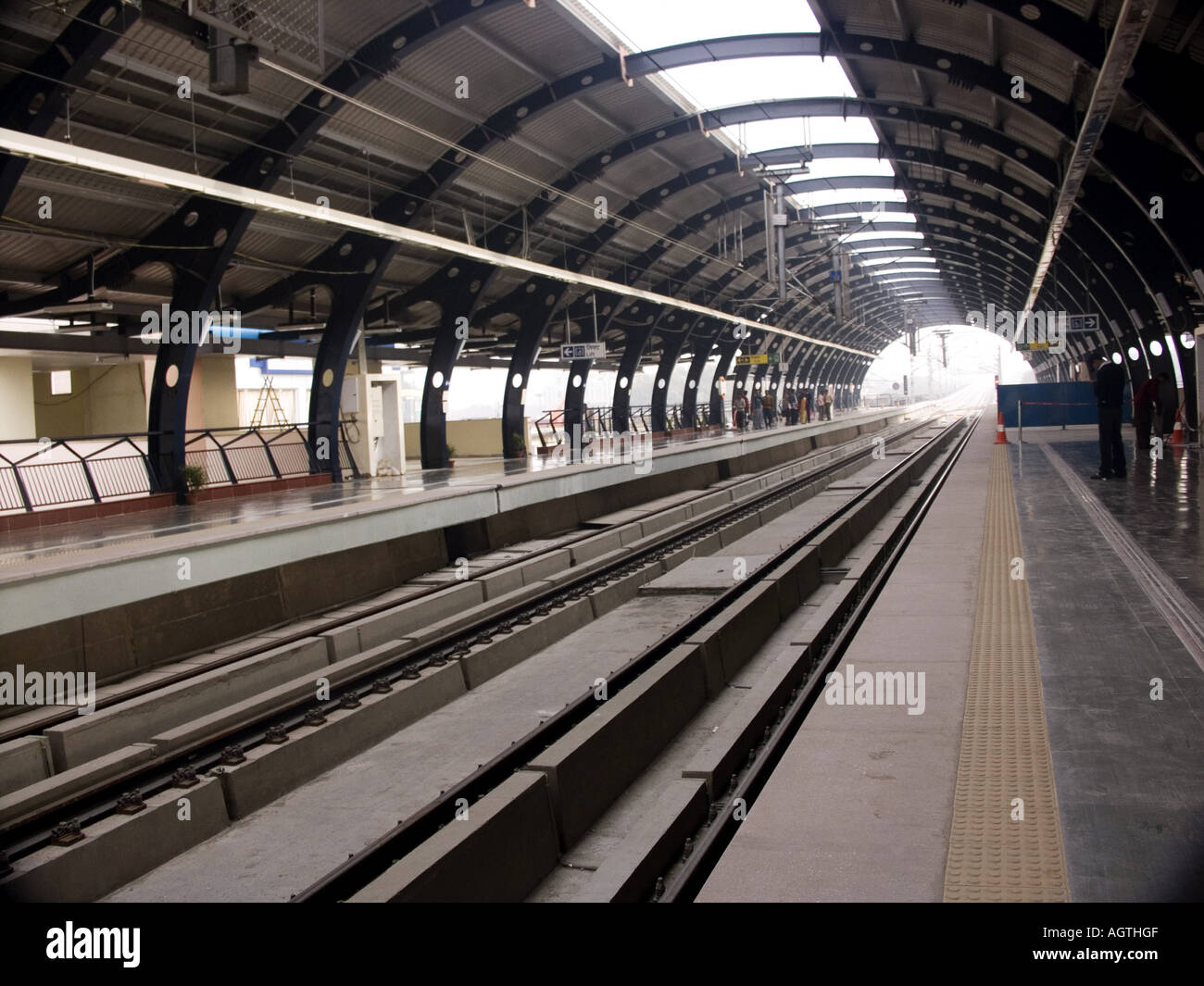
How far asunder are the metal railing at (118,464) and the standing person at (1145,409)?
1663cm

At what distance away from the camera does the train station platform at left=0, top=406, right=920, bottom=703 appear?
9695 mm

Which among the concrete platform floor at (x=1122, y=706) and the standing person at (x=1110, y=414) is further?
the standing person at (x=1110, y=414)

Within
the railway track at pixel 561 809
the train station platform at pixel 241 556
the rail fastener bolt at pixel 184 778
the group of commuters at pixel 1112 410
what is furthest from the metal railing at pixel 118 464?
the group of commuters at pixel 1112 410

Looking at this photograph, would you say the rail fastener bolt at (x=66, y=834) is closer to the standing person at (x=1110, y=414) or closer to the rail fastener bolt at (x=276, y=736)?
the rail fastener bolt at (x=276, y=736)

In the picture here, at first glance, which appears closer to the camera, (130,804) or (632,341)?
(130,804)

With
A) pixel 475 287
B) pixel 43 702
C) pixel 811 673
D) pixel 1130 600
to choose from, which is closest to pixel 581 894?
pixel 811 673

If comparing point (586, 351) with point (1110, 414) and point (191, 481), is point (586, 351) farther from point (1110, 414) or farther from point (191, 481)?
point (1110, 414)

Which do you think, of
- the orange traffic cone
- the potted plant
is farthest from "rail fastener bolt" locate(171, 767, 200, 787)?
the orange traffic cone

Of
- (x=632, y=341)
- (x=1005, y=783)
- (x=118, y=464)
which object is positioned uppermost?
(x=632, y=341)

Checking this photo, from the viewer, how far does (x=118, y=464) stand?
18.1m

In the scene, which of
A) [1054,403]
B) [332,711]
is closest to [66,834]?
[332,711]

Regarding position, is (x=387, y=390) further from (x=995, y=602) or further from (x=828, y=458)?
(x=995, y=602)

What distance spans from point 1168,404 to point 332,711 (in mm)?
26753

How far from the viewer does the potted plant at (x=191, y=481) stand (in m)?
18.4
